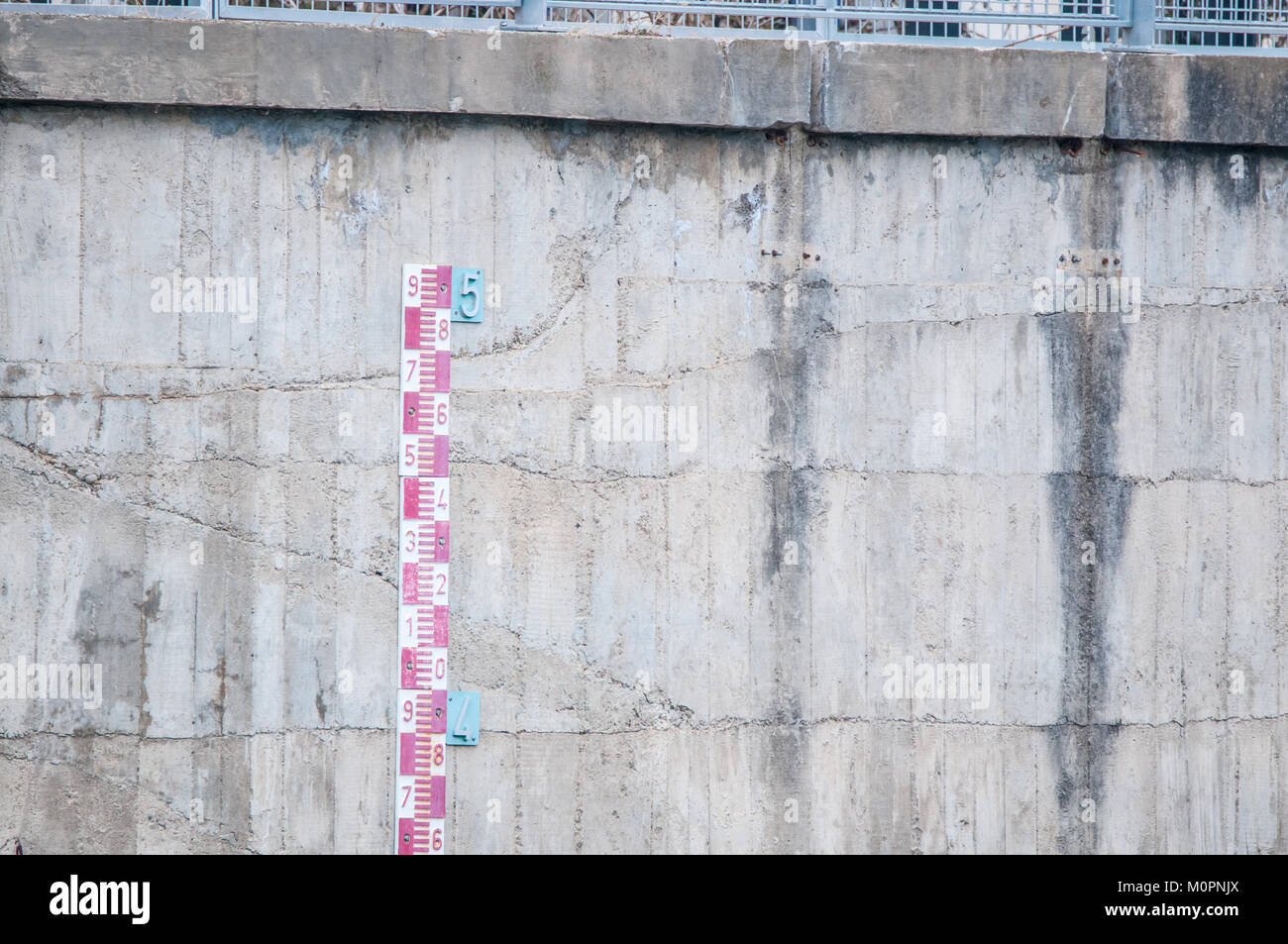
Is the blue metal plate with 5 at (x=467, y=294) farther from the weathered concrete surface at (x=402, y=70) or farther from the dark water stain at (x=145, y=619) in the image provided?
the dark water stain at (x=145, y=619)

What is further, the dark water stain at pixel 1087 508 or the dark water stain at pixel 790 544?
the dark water stain at pixel 1087 508

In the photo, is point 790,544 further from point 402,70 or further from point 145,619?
point 145,619

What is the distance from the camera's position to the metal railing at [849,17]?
5.19 metres

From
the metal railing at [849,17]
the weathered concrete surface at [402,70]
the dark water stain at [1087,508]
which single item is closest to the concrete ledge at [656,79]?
the weathered concrete surface at [402,70]

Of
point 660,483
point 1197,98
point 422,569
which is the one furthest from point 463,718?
point 1197,98

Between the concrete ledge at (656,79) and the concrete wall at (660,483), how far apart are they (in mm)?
97

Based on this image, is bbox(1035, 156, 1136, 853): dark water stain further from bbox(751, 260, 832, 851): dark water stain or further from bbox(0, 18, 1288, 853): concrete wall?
bbox(751, 260, 832, 851): dark water stain

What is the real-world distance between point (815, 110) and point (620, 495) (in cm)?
191

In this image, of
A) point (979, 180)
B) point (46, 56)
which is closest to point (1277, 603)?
point (979, 180)

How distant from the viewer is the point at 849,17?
210 inches

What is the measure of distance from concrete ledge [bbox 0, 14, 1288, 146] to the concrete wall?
10cm

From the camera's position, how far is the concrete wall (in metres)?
5.07

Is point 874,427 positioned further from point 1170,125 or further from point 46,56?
point 46,56

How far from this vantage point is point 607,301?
207 inches
